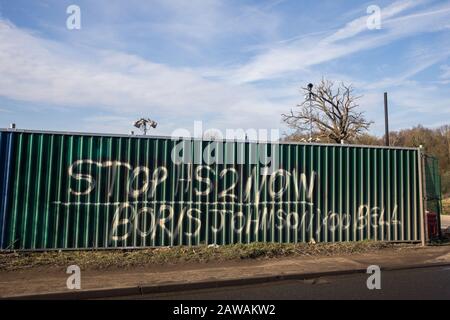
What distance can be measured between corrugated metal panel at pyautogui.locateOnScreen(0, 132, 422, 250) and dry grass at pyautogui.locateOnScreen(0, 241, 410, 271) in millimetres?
320

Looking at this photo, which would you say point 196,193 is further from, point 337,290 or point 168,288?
point 337,290

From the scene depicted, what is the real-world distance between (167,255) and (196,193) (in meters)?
1.68

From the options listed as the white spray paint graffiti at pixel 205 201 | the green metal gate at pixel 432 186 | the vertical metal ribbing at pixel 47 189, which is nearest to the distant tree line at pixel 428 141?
the green metal gate at pixel 432 186

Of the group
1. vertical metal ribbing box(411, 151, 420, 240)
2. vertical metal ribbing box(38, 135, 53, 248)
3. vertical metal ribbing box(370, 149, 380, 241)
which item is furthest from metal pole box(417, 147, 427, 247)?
vertical metal ribbing box(38, 135, 53, 248)

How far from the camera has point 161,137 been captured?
32.6 feet

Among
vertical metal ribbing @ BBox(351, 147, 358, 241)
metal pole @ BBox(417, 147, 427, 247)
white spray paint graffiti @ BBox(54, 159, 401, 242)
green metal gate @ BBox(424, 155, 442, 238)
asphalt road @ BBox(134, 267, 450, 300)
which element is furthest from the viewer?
green metal gate @ BBox(424, 155, 442, 238)

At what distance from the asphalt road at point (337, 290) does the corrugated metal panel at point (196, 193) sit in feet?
9.33

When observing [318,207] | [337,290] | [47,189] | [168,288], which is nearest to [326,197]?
[318,207]

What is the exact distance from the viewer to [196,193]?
10.1 m

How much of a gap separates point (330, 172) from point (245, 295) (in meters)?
5.20

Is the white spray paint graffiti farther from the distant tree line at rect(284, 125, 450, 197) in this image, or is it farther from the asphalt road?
the distant tree line at rect(284, 125, 450, 197)

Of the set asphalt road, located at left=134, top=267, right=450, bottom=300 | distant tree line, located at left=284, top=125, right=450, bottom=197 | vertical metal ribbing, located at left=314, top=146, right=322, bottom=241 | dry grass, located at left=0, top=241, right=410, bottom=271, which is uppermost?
distant tree line, located at left=284, top=125, right=450, bottom=197

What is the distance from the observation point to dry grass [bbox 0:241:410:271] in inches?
333

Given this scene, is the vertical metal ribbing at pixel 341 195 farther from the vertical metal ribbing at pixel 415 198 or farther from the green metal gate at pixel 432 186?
the green metal gate at pixel 432 186
